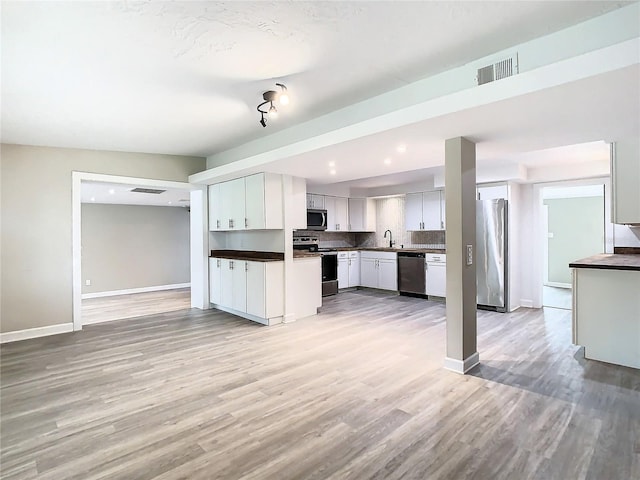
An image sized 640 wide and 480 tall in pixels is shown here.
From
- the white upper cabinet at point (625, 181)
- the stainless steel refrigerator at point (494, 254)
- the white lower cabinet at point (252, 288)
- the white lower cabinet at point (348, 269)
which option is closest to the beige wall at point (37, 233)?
the white lower cabinet at point (252, 288)

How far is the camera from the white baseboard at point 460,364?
310 cm

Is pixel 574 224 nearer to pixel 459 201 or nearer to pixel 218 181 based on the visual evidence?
pixel 459 201

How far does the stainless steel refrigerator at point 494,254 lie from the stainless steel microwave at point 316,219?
3.05 metres

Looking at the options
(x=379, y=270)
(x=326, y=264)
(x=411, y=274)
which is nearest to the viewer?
(x=411, y=274)

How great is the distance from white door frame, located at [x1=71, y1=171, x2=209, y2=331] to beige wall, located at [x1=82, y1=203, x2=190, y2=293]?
2.91 meters

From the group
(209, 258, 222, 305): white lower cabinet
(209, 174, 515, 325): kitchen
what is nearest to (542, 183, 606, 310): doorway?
(209, 174, 515, 325): kitchen

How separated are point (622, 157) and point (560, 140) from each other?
84cm

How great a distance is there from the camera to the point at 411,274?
683 cm

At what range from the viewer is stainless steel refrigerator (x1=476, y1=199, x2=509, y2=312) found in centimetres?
552

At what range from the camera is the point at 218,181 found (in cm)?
579

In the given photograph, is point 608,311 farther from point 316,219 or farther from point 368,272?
point 316,219

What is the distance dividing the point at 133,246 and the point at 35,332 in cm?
409

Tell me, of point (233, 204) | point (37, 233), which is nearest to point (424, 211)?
point (233, 204)

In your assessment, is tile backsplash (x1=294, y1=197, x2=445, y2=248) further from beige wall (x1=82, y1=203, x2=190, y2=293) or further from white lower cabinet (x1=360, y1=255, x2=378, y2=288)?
Result: beige wall (x1=82, y1=203, x2=190, y2=293)
